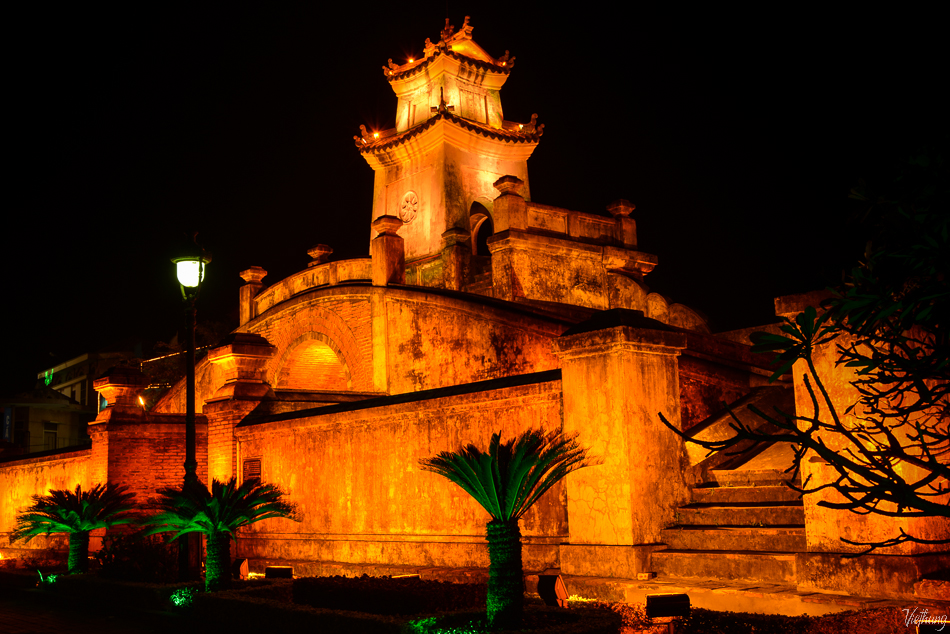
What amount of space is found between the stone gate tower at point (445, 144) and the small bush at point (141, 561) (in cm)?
1375

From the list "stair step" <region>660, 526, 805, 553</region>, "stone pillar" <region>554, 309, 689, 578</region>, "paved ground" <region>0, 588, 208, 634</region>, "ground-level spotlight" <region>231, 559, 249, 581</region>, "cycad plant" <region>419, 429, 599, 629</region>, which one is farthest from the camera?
"ground-level spotlight" <region>231, 559, 249, 581</region>

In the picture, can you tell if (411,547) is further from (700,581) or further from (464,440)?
(700,581)

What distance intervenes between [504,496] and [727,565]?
7.71 ft

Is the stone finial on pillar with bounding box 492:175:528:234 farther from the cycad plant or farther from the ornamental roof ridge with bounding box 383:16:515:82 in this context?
the cycad plant

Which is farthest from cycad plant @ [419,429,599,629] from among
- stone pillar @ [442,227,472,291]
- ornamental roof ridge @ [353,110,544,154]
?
ornamental roof ridge @ [353,110,544,154]

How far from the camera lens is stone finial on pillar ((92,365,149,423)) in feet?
54.6

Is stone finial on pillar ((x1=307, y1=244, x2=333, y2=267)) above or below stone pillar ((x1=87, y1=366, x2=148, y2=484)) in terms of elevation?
above

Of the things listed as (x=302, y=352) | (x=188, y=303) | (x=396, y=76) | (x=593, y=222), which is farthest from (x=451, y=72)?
(x=188, y=303)

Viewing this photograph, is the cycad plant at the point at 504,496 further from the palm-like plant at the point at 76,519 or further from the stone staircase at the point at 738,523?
the palm-like plant at the point at 76,519

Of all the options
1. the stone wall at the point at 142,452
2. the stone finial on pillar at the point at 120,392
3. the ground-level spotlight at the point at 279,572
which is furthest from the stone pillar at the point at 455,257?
the ground-level spotlight at the point at 279,572

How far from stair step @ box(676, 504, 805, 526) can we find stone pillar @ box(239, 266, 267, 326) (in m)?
17.7

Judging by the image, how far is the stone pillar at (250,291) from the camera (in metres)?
24.2

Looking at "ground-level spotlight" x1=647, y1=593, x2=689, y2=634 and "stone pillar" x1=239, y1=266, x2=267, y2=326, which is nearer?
"ground-level spotlight" x1=647, y1=593, x2=689, y2=634

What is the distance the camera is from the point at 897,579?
6.49 meters
